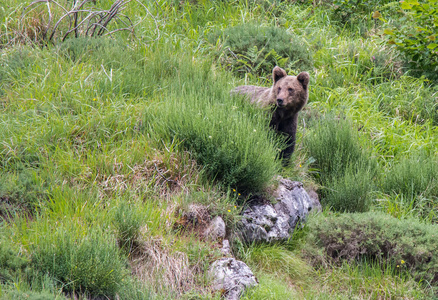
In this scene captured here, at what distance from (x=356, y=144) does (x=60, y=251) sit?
13.5ft

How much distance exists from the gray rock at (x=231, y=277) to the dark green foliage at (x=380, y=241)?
3.03ft

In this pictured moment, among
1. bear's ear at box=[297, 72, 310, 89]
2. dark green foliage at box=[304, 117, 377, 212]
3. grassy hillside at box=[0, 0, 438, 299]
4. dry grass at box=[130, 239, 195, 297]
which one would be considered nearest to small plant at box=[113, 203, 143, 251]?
grassy hillside at box=[0, 0, 438, 299]

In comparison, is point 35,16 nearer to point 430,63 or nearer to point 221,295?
point 221,295

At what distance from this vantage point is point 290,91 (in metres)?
5.71

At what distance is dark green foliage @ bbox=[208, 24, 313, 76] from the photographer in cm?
769

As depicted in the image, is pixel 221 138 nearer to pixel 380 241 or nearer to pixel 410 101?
pixel 380 241

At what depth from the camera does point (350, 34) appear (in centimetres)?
983

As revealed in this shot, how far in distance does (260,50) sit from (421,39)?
2712 mm

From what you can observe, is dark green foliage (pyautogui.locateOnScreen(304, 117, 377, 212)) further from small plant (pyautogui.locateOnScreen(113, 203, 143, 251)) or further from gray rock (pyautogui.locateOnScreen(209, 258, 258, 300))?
small plant (pyautogui.locateOnScreen(113, 203, 143, 251))

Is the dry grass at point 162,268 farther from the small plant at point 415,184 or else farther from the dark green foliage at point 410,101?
the dark green foliage at point 410,101

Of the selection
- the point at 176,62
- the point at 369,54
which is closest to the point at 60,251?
the point at 176,62

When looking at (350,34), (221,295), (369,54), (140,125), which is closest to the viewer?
(221,295)

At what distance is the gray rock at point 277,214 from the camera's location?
486 centimetres

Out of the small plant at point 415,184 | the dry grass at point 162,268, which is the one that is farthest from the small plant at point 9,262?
the small plant at point 415,184
